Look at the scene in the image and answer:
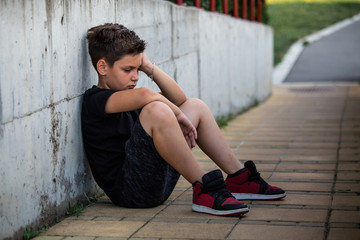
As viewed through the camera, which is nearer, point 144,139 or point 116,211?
point 144,139

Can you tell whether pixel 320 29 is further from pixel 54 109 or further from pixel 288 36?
pixel 54 109

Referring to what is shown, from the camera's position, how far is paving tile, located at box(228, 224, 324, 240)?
10.1 ft

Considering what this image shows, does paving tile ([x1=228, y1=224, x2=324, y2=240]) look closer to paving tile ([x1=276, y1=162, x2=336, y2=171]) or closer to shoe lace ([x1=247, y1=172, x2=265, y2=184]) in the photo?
shoe lace ([x1=247, y1=172, x2=265, y2=184])

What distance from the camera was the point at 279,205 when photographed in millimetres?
3725

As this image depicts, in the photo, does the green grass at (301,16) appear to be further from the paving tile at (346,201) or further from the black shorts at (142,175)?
the black shorts at (142,175)

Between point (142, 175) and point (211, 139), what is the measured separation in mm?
544

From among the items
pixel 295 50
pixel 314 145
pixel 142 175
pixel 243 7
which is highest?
pixel 243 7

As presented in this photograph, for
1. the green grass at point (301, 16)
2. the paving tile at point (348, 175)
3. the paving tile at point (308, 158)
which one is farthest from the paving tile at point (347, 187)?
Result: the green grass at point (301, 16)

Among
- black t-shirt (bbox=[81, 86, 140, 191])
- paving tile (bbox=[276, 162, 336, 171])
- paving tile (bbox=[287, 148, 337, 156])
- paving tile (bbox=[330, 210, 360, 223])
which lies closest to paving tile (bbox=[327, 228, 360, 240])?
paving tile (bbox=[330, 210, 360, 223])

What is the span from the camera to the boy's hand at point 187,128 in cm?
353

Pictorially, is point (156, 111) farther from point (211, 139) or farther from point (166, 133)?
point (211, 139)

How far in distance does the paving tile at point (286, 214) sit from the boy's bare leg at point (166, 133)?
473 mm

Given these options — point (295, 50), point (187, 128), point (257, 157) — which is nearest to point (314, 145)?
point (257, 157)

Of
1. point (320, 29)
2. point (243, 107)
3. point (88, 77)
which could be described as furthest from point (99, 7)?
point (320, 29)
